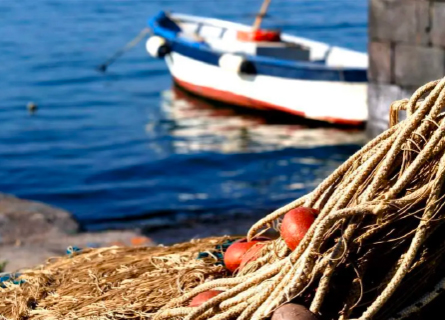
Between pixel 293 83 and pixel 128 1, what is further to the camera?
pixel 128 1

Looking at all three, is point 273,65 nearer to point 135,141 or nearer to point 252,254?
point 135,141

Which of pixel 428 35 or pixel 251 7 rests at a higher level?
pixel 428 35

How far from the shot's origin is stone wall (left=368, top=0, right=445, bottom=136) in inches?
338

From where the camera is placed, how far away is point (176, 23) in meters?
16.8

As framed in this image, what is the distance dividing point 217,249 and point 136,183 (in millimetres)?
7003

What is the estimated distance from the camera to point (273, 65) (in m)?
13.3

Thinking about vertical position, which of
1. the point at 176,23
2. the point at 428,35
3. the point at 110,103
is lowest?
the point at 110,103

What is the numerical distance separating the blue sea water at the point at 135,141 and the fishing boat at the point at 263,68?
0.33 meters

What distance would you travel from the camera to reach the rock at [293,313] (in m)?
2.57

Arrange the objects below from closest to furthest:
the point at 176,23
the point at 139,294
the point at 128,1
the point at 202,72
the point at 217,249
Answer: the point at 139,294 < the point at 217,249 < the point at 202,72 < the point at 176,23 < the point at 128,1

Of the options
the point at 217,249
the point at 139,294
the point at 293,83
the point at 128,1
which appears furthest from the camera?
the point at 128,1

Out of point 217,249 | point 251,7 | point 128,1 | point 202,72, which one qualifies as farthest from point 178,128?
point 128,1

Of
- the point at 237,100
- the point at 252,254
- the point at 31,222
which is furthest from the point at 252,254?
the point at 237,100

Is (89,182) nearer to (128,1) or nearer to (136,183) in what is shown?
(136,183)
